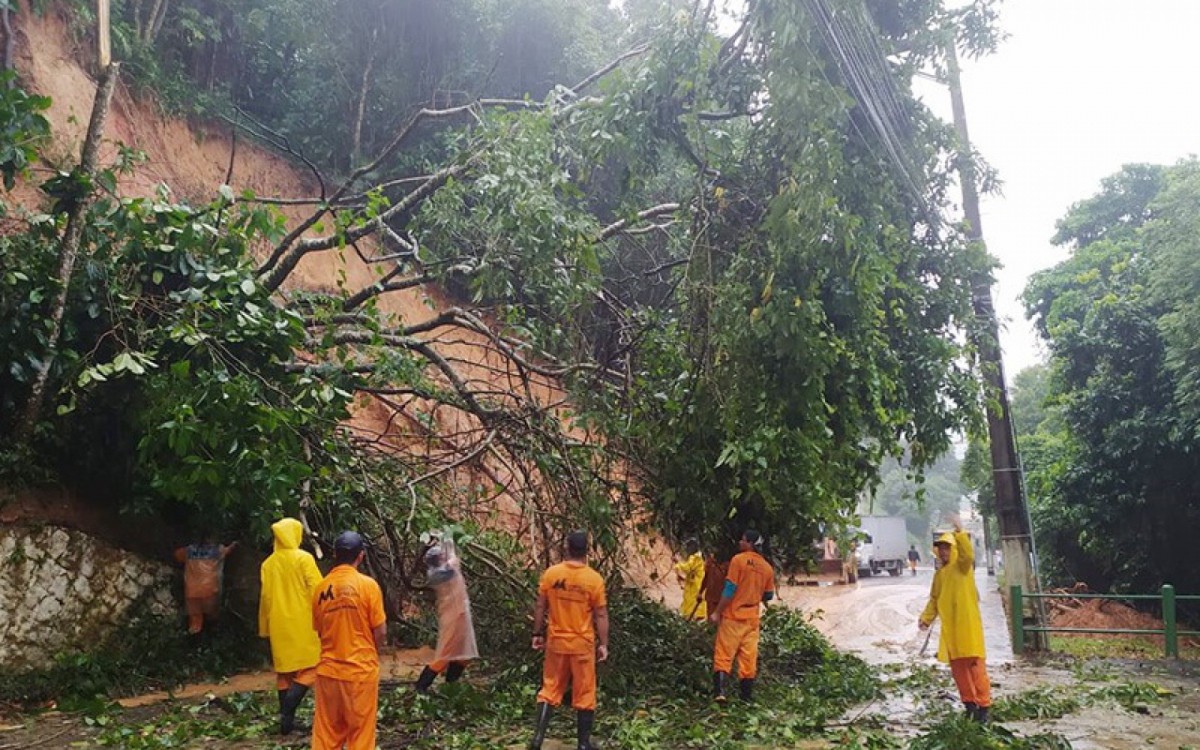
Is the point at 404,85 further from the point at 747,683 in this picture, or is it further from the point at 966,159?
the point at 747,683

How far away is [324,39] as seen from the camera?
55.4 ft

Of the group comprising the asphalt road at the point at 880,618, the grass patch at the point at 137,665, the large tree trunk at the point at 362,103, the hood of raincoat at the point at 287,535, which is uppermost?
the large tree trunk at the point at 362,103

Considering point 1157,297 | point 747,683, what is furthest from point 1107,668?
point 1157,297

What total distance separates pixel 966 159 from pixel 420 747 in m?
8.84

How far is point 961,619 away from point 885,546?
114 feet

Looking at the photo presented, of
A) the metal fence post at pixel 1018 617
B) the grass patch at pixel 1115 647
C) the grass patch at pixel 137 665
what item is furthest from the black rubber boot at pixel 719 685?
the grass patch at pixel 1115 647

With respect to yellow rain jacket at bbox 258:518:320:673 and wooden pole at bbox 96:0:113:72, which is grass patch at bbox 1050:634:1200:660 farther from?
wooden pole at bbox 96:0:113:72

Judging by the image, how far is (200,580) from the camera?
8.73m

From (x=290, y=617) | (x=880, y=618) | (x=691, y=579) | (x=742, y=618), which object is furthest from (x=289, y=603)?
(x=880, y=618)

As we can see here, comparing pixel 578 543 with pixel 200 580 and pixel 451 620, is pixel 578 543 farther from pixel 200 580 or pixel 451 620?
pixel 200 580

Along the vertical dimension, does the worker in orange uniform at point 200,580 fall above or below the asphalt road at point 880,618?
above

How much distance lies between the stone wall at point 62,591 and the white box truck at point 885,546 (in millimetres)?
34356

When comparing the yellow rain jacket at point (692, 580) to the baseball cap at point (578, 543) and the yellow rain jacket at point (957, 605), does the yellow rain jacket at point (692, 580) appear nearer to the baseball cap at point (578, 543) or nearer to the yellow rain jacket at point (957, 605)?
the yellow rain jacket at point (957, 605)

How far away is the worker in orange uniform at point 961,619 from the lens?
6.93 m
